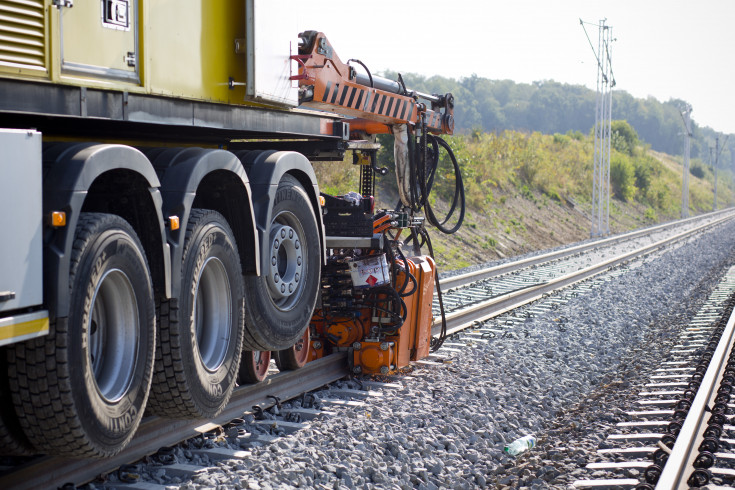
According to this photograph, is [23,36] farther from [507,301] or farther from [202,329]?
[507,301]

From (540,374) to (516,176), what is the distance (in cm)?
2999

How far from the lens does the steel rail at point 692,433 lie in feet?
17.1

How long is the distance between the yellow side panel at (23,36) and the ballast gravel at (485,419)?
2.34m

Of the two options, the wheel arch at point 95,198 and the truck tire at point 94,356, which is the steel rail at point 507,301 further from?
the truck tire at point 94,356

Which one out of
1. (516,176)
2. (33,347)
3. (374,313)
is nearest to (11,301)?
(33,347)

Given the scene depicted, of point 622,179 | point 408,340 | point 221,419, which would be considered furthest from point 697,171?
point 221,419

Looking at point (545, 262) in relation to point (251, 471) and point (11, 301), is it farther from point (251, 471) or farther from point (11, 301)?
point (11, 301)

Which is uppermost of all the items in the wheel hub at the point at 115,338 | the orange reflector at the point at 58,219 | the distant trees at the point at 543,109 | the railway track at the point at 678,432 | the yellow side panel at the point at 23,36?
the distant trees at the point at 543,109

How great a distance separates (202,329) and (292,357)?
181 centimetres

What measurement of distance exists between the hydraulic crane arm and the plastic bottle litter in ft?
10.5

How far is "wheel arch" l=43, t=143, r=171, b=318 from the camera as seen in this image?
3742 millimetres

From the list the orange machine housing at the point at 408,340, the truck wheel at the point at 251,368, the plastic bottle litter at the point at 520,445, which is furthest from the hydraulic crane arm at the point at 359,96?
the plastic bottle litter at the point at 520,445

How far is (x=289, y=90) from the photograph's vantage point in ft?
20.3

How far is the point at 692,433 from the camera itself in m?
6.13
